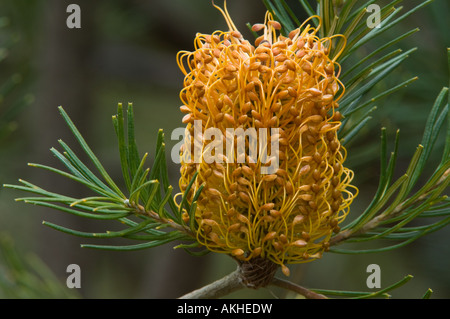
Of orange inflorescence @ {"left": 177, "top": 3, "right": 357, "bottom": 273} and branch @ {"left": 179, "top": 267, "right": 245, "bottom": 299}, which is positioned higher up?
orange inflorescence @ {"left": 177, "top": 3, "right": 357, "bottom": 273}

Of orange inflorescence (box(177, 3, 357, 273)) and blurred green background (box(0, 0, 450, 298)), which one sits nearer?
orange inflorescence (box(177, 3, 357, 273))

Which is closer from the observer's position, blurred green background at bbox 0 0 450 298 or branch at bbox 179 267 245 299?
branch at bbox 179 267 245 299

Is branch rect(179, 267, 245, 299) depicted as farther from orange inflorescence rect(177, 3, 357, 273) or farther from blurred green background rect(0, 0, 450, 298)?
blurred green background rect(0, 0, 450, 298)

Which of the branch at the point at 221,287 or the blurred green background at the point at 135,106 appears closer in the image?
the branch at the point at 221,287

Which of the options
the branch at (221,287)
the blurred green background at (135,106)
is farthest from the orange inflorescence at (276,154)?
the blurred green background at (135,106)

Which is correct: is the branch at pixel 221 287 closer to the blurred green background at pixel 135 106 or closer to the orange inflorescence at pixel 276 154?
the orange inflorescence at pixel 276 154

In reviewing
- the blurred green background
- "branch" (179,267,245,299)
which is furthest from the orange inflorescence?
the blurred green background
